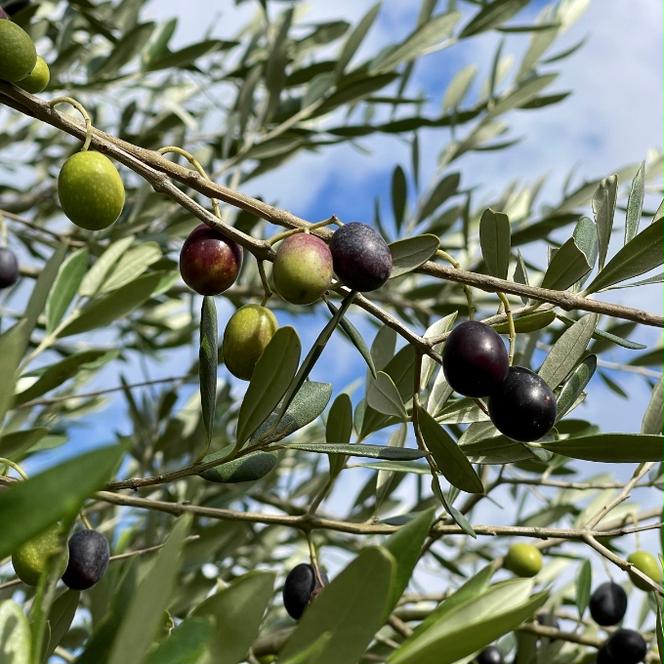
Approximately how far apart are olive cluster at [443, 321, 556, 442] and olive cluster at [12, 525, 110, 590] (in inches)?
17.9

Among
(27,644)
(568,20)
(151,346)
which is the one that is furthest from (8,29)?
(568,20)

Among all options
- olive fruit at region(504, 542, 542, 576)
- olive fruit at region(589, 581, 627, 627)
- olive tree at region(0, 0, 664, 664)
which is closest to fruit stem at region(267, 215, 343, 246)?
olive tree at region(0, 0, 664, 664)

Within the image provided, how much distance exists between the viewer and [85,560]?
3.57 ft

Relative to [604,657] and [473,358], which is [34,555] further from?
[604,657]

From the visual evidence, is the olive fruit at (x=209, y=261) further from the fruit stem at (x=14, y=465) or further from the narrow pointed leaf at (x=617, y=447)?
the narrow pointed leaf at (x=617, y=447)

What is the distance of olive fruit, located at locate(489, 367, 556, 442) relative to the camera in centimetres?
96

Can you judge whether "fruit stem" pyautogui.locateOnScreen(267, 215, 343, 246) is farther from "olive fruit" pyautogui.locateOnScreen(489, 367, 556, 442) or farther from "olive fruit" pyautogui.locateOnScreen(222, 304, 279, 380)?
"olive fruit" pyautogui.locateOnScreen(489, 367, 556, 442)

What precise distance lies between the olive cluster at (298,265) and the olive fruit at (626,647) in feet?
3.21

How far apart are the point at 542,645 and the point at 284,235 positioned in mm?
1184

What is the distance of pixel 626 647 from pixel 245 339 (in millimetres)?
1011

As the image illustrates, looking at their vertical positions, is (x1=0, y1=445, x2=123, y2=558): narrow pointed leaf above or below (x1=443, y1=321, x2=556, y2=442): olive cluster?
above

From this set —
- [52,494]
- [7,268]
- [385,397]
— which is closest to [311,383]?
[385,397]

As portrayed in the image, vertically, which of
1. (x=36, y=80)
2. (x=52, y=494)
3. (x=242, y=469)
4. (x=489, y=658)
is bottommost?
(x=489, y=658)

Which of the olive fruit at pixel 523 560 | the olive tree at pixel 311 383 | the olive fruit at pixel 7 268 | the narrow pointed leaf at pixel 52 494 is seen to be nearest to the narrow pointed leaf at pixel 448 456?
the olive tree at pixel 311 383
